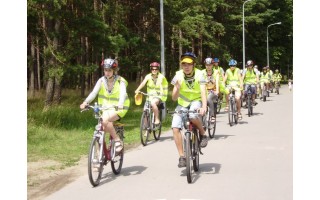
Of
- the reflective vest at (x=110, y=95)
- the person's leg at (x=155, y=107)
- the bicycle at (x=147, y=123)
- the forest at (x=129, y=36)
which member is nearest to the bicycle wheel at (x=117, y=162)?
the reflective vest at (x=110, y=95)

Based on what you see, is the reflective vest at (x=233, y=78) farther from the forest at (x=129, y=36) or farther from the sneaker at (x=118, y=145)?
the sneaker at (x=118, y=145)

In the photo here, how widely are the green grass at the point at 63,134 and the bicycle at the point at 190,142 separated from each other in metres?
2.56

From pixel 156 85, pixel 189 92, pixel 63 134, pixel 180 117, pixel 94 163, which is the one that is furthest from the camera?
pixel 63 134

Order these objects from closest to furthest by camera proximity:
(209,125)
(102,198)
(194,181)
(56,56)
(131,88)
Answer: (102,198) < (194,181) < (209,125) < (56,56) < (131,88)

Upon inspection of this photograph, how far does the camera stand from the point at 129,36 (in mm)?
24109

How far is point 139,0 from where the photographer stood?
1275 inches

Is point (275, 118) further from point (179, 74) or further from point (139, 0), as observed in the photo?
point (139, 0)

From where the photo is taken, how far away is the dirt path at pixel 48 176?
7.41m

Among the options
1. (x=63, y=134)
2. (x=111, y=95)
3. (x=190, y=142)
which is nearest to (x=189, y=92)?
(x=190, y=142)

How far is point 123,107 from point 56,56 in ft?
37.3

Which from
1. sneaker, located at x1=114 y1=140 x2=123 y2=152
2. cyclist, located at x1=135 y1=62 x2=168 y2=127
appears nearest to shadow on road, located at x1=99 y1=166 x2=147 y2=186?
sneaker, located at x1=114 y1=140 x2=123 y2=152

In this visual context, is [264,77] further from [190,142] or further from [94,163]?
[94,163]

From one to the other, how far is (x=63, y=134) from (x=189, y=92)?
20.4 feet
